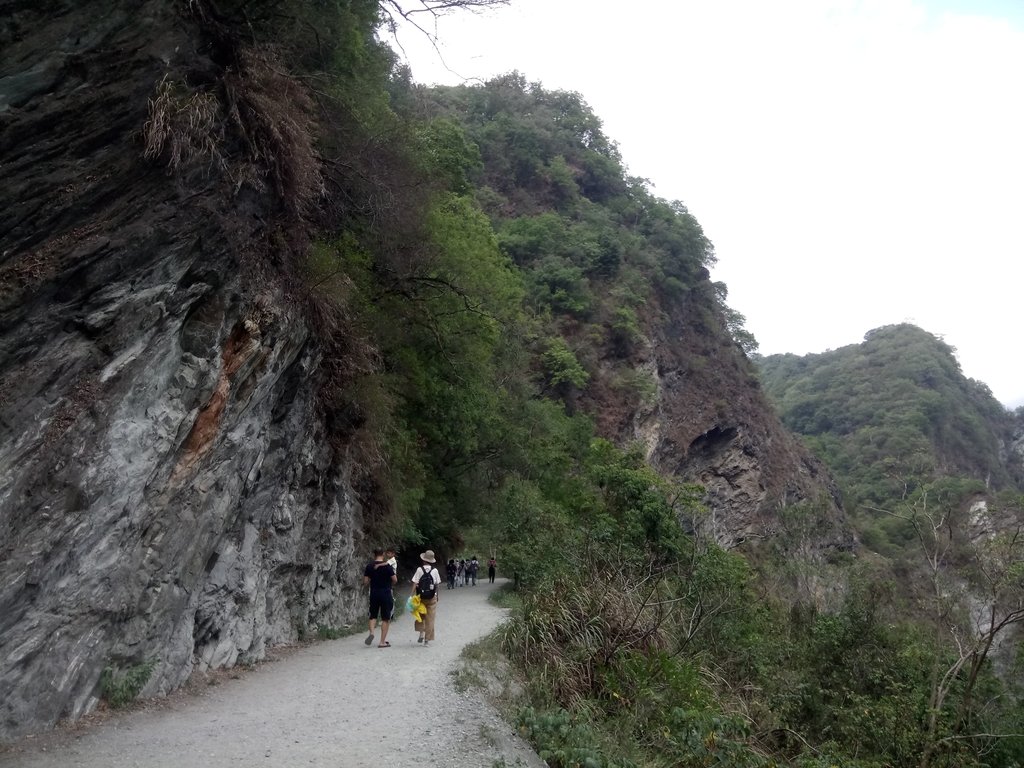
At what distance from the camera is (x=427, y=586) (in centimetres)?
1155

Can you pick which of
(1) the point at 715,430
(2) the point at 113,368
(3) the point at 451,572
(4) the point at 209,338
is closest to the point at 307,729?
(2) the point at 113,368

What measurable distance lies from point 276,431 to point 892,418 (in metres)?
74.8

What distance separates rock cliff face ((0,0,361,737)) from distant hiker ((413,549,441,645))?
263 cm

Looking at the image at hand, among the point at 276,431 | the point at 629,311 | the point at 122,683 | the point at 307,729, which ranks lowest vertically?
the point at 307,729

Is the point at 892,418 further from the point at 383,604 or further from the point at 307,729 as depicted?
the point at 307,729

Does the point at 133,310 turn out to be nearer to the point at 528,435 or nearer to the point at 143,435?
the point at 143,435

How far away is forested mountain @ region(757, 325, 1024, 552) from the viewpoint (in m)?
64.1

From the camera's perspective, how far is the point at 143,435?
7332 mm

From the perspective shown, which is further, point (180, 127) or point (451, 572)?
point (451, 572)

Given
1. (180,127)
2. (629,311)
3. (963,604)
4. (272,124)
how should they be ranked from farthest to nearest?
(629,311) < (963,604) < (272,124) < (180,127)

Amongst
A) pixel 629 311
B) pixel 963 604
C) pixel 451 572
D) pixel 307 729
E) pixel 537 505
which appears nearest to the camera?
pixel 307 729

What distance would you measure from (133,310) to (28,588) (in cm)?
270

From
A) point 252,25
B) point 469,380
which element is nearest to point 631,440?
point 469,380

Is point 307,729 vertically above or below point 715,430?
below
